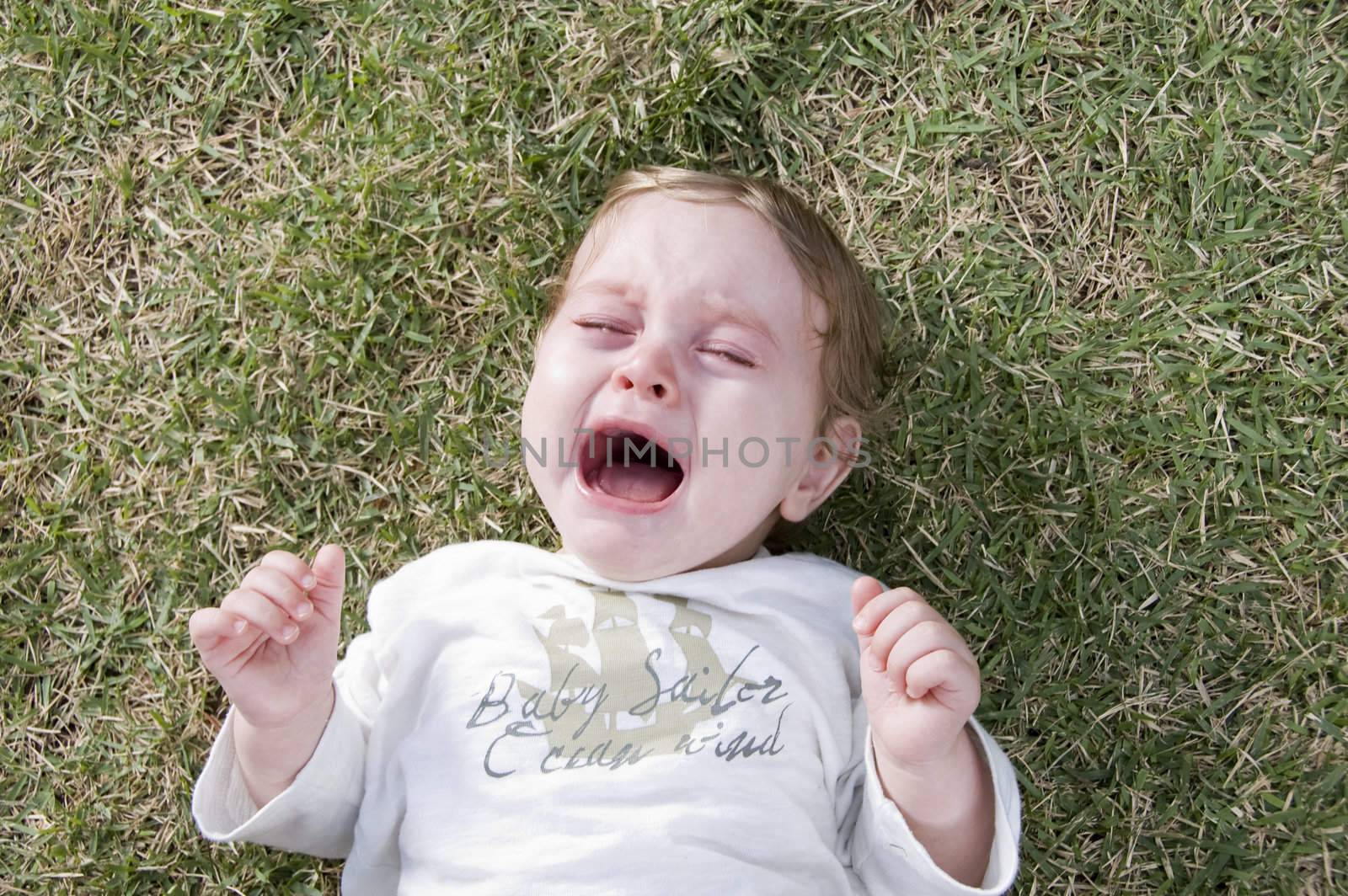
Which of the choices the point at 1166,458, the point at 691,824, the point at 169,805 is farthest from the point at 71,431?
the point at 1166,458

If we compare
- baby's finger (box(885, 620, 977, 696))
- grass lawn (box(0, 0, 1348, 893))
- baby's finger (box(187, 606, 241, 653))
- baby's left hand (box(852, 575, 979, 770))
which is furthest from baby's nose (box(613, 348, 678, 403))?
baby's finger (box(187, 606, 241, 653))

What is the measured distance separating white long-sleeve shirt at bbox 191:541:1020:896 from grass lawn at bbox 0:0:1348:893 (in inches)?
14.7

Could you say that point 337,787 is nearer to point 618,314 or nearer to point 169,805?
point 169,805

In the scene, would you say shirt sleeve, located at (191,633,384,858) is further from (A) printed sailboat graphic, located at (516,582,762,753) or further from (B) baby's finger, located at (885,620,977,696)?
(B) baby's finger, located at (885,620,977,696)

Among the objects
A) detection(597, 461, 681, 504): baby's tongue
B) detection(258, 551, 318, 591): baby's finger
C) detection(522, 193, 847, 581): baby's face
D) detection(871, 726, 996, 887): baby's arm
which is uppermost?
detection(522, 193, 847, 581): baby's face

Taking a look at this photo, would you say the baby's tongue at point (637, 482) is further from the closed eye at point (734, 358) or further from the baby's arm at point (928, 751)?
the baby's arm at point (928, 751)

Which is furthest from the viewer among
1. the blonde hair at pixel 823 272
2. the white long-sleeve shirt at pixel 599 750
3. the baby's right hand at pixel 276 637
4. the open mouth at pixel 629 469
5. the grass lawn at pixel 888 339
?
the grass lawn at pixel 888 339

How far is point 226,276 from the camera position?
2832mm

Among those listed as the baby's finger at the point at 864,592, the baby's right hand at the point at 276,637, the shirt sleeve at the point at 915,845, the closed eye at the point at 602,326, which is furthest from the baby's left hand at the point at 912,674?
the baby's right hand at the point at 276,637

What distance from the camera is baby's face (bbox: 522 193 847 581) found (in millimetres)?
2127

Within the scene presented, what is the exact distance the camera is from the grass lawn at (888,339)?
2.52 meters

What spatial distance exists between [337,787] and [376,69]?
1795 millimetres

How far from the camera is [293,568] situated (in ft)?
6.68

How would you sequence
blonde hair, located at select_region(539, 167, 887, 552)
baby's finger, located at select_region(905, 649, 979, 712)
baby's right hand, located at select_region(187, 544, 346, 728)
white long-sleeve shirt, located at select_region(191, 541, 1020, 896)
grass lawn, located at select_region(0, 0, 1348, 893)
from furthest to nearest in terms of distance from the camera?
grass lawn, located at select_region(0, 0, 1348, 893) → blonde hair, located at select_region(539, 167, 887, 552) → white long-sleeve shirt, located at select_region(191, 541, 1020, 896) → baby's right hand, located at select_region(187, 544, 346, 728) → baby's finger, located at select_region(905, 649, 979, 712)
